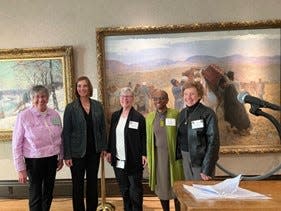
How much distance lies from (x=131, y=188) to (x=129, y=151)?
337mm

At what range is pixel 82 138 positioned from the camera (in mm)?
3193

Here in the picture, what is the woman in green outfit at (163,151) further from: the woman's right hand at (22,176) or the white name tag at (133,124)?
the woman's right hand at (22,176)

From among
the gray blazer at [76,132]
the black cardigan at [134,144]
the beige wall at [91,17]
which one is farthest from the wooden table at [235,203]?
the beige wall at [91,17]

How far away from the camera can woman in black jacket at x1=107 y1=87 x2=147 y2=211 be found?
10.4 ft

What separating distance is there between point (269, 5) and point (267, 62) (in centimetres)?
66

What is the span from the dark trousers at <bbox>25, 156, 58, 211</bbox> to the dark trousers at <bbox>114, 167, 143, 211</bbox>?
1.93 feet

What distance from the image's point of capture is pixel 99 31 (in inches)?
163

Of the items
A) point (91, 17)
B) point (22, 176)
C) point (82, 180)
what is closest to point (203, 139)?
point (82, 180)

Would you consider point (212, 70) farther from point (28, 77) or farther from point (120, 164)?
point (28, 77)

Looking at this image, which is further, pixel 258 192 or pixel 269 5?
pixel 269 5

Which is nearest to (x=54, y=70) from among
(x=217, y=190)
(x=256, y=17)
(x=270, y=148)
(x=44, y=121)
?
(x=44, y=121)

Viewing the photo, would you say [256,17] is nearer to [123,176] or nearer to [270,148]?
[270,148]

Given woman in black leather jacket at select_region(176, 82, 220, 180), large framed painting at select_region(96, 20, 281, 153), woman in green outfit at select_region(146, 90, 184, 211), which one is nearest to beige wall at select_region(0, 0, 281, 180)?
large framed painting at select_region(96, 20, 281, 153)

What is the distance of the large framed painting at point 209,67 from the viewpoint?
414cm
